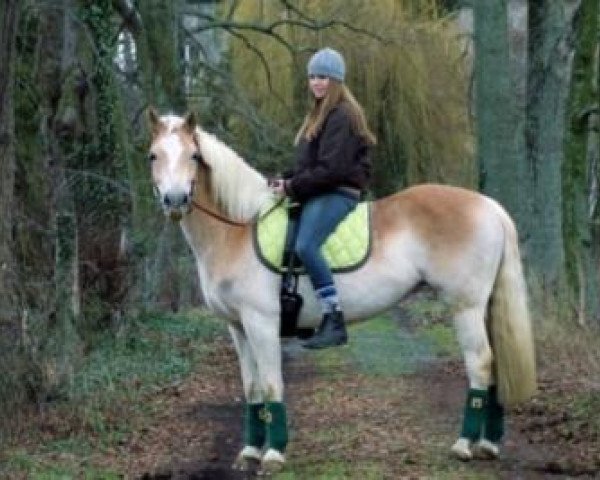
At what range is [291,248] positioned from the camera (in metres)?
8.09

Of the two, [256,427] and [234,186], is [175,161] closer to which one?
[234,186]

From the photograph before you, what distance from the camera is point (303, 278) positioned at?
812 centimetres

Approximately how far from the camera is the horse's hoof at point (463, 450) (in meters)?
8.08

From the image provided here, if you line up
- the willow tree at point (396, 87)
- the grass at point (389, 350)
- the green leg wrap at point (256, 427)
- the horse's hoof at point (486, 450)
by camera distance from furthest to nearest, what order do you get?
the willow tree at point (396, 87)
the grass at point (389, 350)
the green leg wrap at point (256, 427)
the horse's hoof at point (486, 450)

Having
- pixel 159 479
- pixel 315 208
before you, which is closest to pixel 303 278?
pixel 315 208

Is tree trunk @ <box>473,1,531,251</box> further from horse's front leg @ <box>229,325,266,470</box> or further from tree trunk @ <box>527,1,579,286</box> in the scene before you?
horse's front leg @ <box>229,325,266,470</box>

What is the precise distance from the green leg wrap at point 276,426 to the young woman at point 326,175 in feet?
1.49

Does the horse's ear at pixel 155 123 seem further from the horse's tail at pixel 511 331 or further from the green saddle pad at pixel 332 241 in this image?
the horse's tail at pixel 511 331

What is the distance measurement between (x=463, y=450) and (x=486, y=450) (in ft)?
0.52

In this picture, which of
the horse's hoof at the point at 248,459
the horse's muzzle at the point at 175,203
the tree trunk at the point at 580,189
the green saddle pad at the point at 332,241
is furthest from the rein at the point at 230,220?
the tree trunk at the point at 580,189

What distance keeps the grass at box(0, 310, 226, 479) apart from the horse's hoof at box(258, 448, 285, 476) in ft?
3.17

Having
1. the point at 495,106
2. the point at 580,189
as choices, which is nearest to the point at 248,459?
the point at 580,189

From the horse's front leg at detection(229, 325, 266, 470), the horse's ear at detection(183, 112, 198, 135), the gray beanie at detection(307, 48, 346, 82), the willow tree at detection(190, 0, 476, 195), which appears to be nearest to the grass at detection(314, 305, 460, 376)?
the horse's front leg at detection(229, 325, 266, 470)

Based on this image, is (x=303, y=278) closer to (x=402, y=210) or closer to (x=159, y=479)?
(x=402, y=210)
